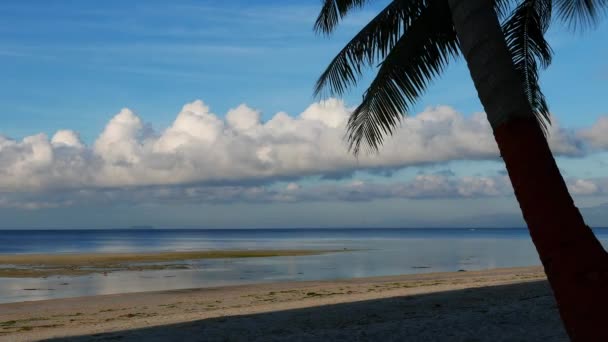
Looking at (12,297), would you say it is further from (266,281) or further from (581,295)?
(581,295)

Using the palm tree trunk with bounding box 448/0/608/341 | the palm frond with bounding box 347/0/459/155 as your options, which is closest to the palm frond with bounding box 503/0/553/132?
the palm frond with bounding box 347/0/459/155

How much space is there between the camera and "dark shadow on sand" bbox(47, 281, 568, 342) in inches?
372

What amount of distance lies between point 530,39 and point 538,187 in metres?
5.62

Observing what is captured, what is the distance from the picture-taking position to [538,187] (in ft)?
12.8

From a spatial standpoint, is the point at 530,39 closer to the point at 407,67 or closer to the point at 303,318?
the point at 407,67

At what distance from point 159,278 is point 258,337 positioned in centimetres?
1945

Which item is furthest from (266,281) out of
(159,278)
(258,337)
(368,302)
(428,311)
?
(258,337)

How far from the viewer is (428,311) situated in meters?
12.8

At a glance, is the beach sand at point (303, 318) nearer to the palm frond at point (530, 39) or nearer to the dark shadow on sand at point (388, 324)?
the dark shadow on sand at point (388, 324)

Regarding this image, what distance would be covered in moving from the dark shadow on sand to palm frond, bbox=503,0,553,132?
3026mm

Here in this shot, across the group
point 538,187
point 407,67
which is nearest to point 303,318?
point 407,67

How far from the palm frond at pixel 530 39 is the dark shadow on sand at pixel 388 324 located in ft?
9.93

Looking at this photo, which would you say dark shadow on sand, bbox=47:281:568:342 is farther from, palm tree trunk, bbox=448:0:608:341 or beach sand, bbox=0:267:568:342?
palm tree trunk, bbox=448:0:608:341

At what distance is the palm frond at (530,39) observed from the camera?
28.5 feet
